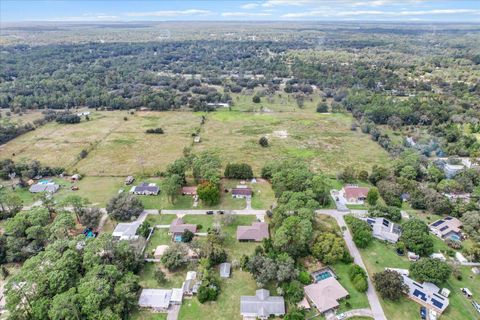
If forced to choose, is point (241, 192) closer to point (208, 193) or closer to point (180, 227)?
point (208, 193)

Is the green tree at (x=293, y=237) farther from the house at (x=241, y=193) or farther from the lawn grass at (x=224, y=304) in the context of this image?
the house at (x=241, y=193)

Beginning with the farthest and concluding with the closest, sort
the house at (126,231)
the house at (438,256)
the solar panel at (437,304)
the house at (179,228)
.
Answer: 1. the house at (179,228)
2. the house at (126,231)
3. the house at (438,256)
4. the solar panel at (437,304)

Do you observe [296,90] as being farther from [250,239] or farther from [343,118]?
[250,239]

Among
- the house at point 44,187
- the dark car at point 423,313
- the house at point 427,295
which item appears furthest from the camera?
the house at point 44,187

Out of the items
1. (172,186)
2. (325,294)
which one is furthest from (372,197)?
(172,186)

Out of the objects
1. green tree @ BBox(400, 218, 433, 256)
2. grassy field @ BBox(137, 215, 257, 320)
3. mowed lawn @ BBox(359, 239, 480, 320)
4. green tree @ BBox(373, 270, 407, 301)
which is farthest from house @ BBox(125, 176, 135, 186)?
green tree @ BBox(400, 218, 433, 256)

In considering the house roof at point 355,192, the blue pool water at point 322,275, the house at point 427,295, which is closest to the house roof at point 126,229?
the blue pool water at point 322,275

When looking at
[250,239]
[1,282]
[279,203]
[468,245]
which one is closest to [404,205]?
[468,245]

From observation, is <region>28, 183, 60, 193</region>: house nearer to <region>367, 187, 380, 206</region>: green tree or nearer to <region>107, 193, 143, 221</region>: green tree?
<region>107, 193, 143, 221</region>: green tree
